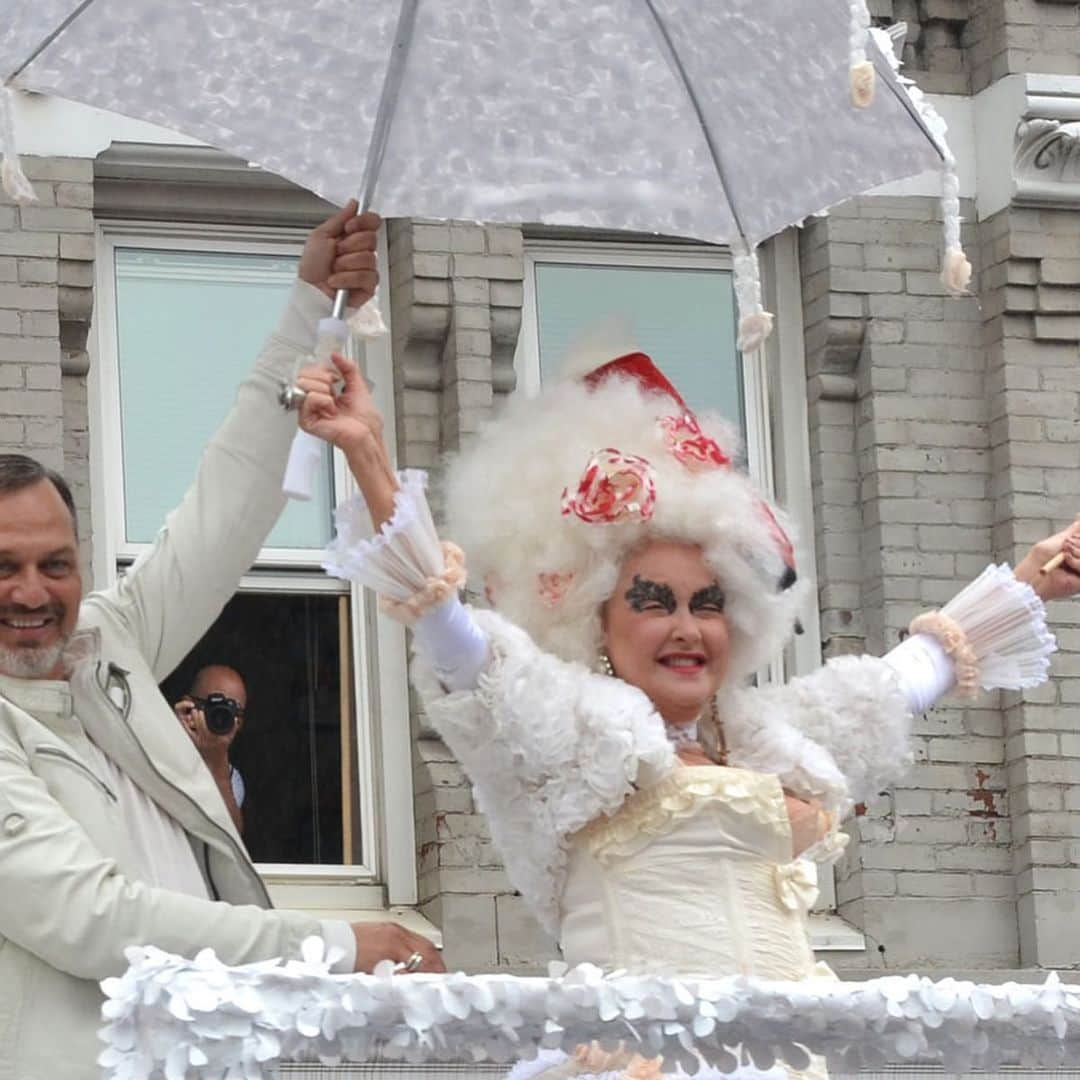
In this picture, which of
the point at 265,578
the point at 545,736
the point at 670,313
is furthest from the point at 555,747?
the point at 670,313

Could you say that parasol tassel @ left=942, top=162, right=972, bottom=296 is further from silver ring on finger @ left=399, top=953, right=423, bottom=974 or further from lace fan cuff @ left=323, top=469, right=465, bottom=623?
silver ring on finger @ left=399, top=953, right=423, bottom=974

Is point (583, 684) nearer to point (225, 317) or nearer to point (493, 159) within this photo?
point (493, 159)

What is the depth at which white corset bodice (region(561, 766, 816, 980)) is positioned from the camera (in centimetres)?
574

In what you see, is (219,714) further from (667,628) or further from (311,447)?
(311,447)

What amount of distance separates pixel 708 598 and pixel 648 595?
0.37 feet

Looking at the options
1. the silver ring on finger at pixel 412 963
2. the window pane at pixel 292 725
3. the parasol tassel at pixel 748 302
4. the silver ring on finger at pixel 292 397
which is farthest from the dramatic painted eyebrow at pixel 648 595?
the window pane at pixel 292 725

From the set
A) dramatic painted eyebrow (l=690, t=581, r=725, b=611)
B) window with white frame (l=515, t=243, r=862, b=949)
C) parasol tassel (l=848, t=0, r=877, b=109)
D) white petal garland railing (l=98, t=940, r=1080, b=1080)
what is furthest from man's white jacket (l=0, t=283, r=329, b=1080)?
window with white frame (l=515, t=243, r=862, b=949)

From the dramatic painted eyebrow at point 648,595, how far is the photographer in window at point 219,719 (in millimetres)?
3015

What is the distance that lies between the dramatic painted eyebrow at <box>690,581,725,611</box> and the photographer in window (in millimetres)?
2993

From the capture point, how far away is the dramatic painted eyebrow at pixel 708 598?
5.96 metres

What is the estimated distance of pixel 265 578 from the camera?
9898 mm

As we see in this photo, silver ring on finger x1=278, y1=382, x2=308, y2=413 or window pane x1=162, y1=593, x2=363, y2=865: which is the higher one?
silver ring on finger x1=278, y1=382, x2=308, y2=413

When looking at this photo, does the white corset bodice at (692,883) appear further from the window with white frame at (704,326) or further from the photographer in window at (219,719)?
the window with white frame at (704,326)

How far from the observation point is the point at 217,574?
5.76m
